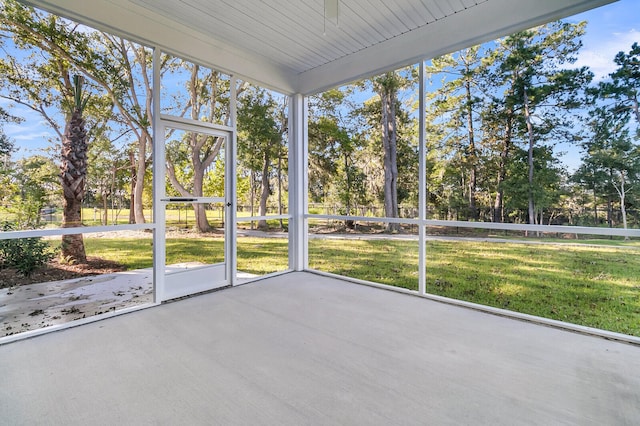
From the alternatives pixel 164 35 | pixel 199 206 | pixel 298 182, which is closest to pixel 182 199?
pixel 199 206

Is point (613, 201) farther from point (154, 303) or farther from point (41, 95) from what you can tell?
point (41, 95)

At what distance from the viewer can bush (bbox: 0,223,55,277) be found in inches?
102

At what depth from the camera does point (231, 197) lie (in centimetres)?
406

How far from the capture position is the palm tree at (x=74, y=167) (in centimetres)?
284

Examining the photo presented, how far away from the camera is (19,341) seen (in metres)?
2.46

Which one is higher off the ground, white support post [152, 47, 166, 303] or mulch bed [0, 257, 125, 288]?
white support post [152, 47, 166, 303]

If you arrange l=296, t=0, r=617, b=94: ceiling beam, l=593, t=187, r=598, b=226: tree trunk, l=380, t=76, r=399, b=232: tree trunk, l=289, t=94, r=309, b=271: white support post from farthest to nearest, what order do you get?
l=380, t=76, r=399, b=232: tree trunk < l=289, t=94, r=309, b=271: white support post < l=593, t=187, r=598, b=226: tree trunk < l=296, t=0, r=617, b=94: ceiling beam

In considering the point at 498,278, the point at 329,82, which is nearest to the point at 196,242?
the point at 329,82

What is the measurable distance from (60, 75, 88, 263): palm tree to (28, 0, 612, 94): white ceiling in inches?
31.5

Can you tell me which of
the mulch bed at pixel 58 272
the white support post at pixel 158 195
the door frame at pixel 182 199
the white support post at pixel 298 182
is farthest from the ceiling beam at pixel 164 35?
the mulch bed at pixel 58 272

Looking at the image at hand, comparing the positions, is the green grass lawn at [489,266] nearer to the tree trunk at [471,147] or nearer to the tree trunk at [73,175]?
the tree trunk at [73,175]

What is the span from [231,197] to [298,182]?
4.12 ft

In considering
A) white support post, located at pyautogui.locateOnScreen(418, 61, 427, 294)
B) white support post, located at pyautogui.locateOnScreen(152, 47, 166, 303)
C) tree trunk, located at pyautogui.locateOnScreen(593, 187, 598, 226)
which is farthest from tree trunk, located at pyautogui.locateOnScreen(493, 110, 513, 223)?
white support post, located at pyautogui.locateOnScreen(152, 47, 166, 303)

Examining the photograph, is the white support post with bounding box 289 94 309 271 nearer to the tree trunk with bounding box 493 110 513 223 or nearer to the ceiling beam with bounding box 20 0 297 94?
the ceiling beam with bounding box 20 0 297 94
